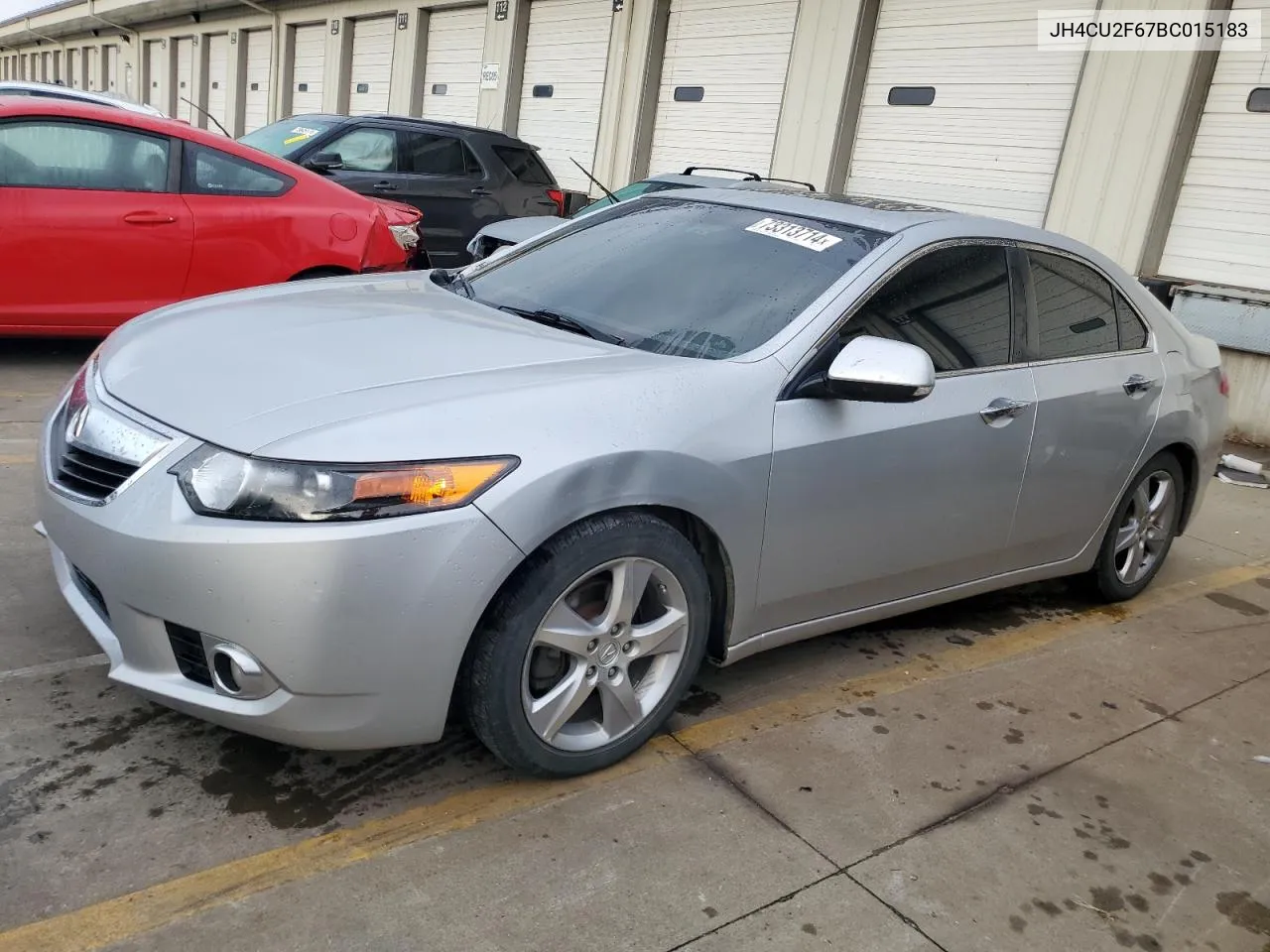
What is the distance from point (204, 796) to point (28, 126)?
4427 millimetres

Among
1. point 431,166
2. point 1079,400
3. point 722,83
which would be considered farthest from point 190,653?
point 722,83

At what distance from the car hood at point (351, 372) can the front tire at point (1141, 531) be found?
234 cm

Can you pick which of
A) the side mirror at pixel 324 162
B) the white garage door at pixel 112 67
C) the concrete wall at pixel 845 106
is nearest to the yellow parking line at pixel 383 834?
the concrete wall at pixel 845 106

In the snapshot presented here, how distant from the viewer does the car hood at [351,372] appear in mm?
2305

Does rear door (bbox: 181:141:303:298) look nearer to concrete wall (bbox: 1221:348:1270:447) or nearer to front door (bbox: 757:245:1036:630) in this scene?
front door (bbox: 757:245:1036:630)

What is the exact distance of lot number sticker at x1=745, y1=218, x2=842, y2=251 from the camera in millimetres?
3291

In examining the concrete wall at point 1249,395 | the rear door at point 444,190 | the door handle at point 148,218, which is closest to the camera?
the door handle at point 148,218

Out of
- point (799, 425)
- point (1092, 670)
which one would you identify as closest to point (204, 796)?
point (799, 425)

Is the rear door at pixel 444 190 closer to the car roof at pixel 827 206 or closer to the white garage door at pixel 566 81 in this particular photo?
the white garage door at pixel 566 81

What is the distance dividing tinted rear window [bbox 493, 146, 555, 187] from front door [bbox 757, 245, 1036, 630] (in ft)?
24.0

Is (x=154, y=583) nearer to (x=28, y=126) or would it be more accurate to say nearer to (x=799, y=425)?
(x=799, y=425)

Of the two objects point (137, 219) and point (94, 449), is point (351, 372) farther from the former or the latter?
point (137, 219)

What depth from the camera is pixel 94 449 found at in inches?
98.3

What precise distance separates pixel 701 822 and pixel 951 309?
1.78 meters
